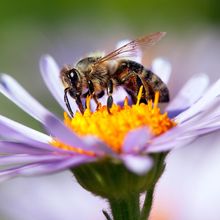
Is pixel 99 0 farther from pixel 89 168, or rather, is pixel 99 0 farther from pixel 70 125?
pixel 89 168

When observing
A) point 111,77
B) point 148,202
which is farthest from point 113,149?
point 111,77

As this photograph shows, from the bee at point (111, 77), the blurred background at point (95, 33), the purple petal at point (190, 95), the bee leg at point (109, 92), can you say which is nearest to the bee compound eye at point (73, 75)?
the bee at point (111, 77)

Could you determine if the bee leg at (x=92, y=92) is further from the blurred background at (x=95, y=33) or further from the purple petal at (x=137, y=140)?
the blurred background at (x=95, y=33)

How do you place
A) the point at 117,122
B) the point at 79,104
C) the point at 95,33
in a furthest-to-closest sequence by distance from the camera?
the point at 95,33
the point at 79,104
the point at 117,122

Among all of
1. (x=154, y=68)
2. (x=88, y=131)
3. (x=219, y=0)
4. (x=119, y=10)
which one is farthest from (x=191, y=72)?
(x=88, y=131)

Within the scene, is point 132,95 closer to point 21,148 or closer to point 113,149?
point 113,149

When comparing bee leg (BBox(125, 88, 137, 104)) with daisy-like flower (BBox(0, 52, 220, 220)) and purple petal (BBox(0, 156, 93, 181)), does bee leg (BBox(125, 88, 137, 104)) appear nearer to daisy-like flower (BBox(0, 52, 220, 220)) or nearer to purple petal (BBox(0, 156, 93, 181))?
daisy-like flower (BBox(0, 52, 220, 220))

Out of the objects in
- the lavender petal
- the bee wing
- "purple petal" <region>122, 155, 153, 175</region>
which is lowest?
"purple petal" <region>122, 155, 153, 175</region>

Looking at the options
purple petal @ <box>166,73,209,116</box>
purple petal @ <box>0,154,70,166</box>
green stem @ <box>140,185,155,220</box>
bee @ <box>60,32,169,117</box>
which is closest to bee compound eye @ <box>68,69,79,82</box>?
bee @ <box>60,32,169,117</box>
